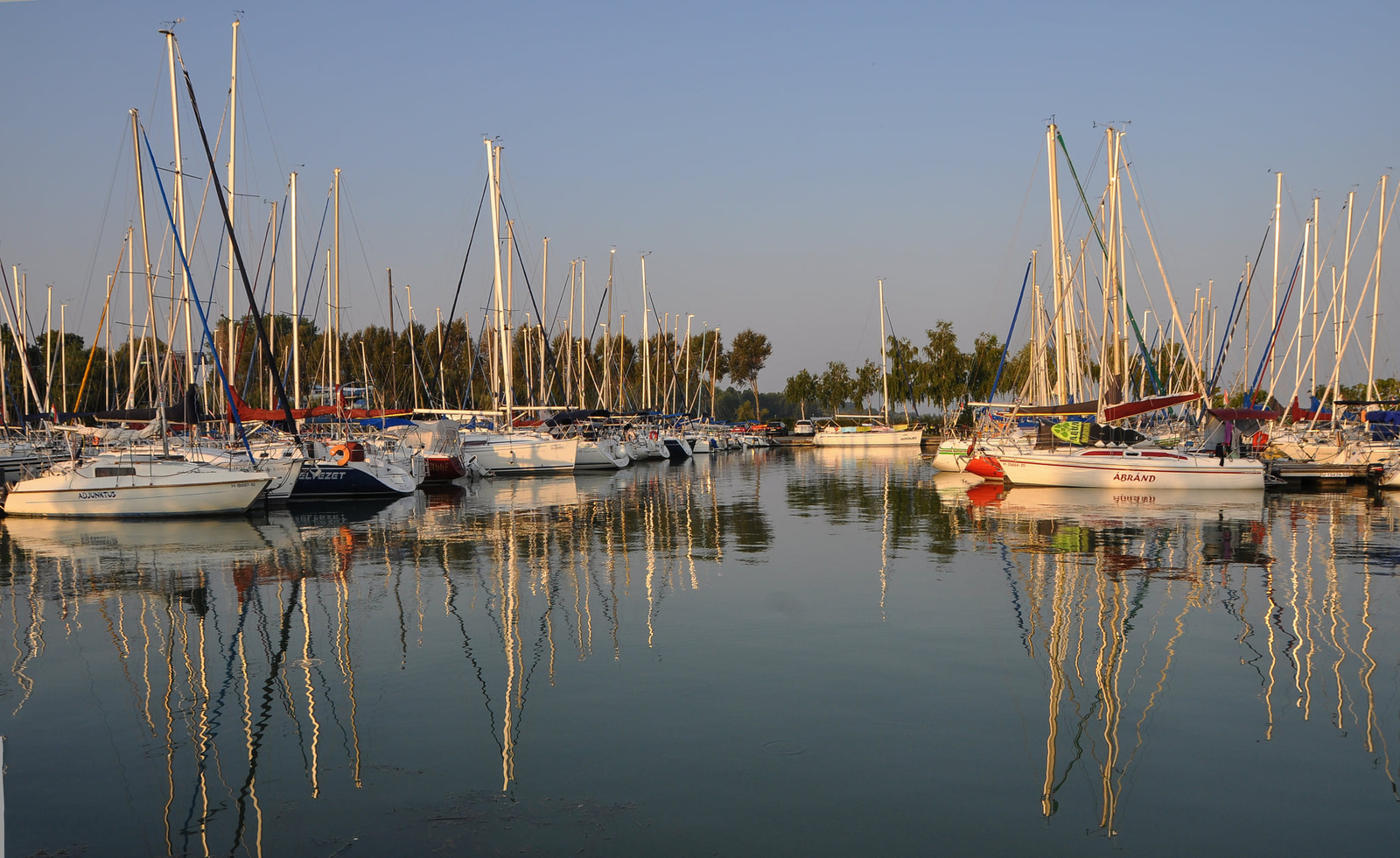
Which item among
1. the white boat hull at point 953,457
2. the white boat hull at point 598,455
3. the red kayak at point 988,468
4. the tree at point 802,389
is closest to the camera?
the red kayak at point 988,468

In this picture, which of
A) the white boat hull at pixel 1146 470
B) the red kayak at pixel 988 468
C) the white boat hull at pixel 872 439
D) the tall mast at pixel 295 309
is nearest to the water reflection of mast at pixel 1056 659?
the white boat hull at pixel 1146 470

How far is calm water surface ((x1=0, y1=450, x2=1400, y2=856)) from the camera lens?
650 cm

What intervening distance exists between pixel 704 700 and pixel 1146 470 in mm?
23914

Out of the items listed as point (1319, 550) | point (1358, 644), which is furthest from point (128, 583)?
point (1319, 550)

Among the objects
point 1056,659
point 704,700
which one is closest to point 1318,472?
point 1056,659

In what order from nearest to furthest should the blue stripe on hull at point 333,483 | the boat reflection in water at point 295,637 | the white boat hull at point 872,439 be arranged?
the boat reflection in water at point 295,637 < the blue stripe on hull at point 333,483 < the white boat hull at point 872,439

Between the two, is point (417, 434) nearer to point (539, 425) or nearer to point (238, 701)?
point (539, 425)

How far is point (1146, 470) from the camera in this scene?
29.9m

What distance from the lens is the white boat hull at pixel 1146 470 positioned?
29531mm

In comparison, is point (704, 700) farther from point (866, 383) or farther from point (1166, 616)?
point (866, 383)

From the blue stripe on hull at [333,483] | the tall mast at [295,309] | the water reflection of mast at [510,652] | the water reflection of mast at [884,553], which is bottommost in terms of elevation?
the water reflection of mast at [884,553]

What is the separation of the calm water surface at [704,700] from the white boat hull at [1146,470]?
37.0ft

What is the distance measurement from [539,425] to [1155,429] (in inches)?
967

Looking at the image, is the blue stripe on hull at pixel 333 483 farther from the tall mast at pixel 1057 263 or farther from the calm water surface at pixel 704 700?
the tall mast at pixel 1057 263
